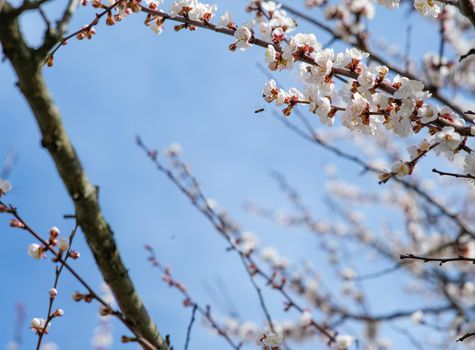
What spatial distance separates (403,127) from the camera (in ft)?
6.32

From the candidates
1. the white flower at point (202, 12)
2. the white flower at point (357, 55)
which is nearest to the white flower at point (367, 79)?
the white flower at point (357, 55)

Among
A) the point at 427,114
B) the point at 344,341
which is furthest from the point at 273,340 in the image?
the point at 344,341

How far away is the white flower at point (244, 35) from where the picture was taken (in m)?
2.26

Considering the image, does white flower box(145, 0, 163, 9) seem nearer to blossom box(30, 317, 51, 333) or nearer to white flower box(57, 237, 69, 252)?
white flower box(57, 237, 69, 252)

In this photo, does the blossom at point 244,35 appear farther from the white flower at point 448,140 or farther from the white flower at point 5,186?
the white flower at point 5,186

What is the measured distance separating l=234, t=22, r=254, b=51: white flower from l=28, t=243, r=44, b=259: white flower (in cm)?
126

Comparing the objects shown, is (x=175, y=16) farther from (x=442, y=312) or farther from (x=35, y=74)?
(x=442, y=312)

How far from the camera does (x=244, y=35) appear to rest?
2260mm

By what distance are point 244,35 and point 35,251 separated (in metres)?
1.31

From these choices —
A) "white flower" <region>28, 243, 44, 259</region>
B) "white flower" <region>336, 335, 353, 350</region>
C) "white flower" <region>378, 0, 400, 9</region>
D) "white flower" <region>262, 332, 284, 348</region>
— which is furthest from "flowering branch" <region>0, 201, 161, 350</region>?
"white flower" <region>336, 335, 353, 350</region>

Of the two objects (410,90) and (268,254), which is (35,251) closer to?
(410,90)

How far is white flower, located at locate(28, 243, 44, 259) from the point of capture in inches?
76.8

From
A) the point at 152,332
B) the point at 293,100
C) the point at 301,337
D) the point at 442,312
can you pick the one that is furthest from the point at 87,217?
the point at 301,337

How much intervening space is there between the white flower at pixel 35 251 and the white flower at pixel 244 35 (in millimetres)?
1257
